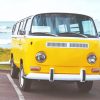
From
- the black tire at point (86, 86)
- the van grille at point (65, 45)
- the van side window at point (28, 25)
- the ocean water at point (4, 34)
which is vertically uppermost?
the van side window at point (28, 25)

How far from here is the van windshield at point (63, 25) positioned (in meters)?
14.1

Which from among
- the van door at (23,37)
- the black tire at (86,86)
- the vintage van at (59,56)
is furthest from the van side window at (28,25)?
the black tire at (86,86)

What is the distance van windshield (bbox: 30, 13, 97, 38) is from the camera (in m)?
14.1

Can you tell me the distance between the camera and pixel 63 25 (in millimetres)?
14508

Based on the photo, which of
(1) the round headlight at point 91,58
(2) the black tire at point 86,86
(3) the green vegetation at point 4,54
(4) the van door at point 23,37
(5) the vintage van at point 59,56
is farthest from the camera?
(3) the green vegetation at point 4,54

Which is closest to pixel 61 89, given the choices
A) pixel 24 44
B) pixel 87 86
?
pixel 87 86

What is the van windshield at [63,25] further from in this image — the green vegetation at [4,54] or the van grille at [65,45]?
the green vegetation at [4,54]

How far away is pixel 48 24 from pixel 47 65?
1.40 meters

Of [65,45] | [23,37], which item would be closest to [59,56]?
[65,45]

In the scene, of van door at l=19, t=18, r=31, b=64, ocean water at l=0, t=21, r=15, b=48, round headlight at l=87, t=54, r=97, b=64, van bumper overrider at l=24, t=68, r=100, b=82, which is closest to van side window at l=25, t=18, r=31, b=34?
van door at l=19, t=18, r=31, b=64

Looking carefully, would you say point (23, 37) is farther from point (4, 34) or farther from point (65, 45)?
point (4, 34)

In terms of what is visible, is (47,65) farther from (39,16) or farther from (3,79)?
(3,79)

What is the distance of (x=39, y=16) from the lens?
1441cm

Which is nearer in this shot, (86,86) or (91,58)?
(91,58)
